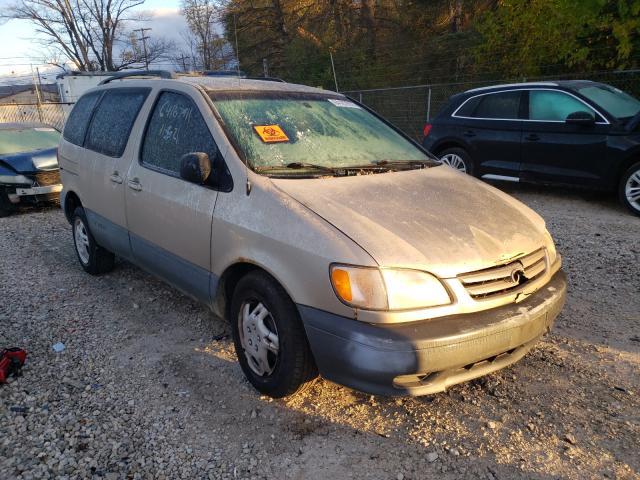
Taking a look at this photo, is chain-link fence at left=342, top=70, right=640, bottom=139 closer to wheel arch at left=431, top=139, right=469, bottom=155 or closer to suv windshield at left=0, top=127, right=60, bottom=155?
wheel arch at left=431, top=139, right=469, bottom=155

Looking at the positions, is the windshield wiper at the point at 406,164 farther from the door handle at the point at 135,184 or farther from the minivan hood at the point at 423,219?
the door handle at the point at 135,184

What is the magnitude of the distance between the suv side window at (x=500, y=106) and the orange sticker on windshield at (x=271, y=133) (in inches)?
210

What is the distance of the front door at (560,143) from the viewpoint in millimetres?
6516

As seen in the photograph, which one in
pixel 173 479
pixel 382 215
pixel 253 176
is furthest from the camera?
pixel 253 176

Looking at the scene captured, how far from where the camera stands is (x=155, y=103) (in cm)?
379

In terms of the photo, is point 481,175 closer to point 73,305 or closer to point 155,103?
point 155,103

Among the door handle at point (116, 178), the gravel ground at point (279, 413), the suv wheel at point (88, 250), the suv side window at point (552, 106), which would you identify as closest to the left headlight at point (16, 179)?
the suv wheel at point (88, 250)

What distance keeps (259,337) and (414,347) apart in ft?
3.09

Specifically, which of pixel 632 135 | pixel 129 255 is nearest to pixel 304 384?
pixel 129 255

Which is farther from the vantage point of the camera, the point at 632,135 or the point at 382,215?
the point at 632,135

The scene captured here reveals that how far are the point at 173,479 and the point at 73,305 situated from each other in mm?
2561

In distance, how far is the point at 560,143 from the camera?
685 cm

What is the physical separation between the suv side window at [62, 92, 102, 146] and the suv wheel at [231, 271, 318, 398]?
2.89 metres

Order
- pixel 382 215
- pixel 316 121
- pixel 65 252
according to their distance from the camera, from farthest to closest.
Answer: pixel 65 252 < pixel 316 121 < pixel 382 215
